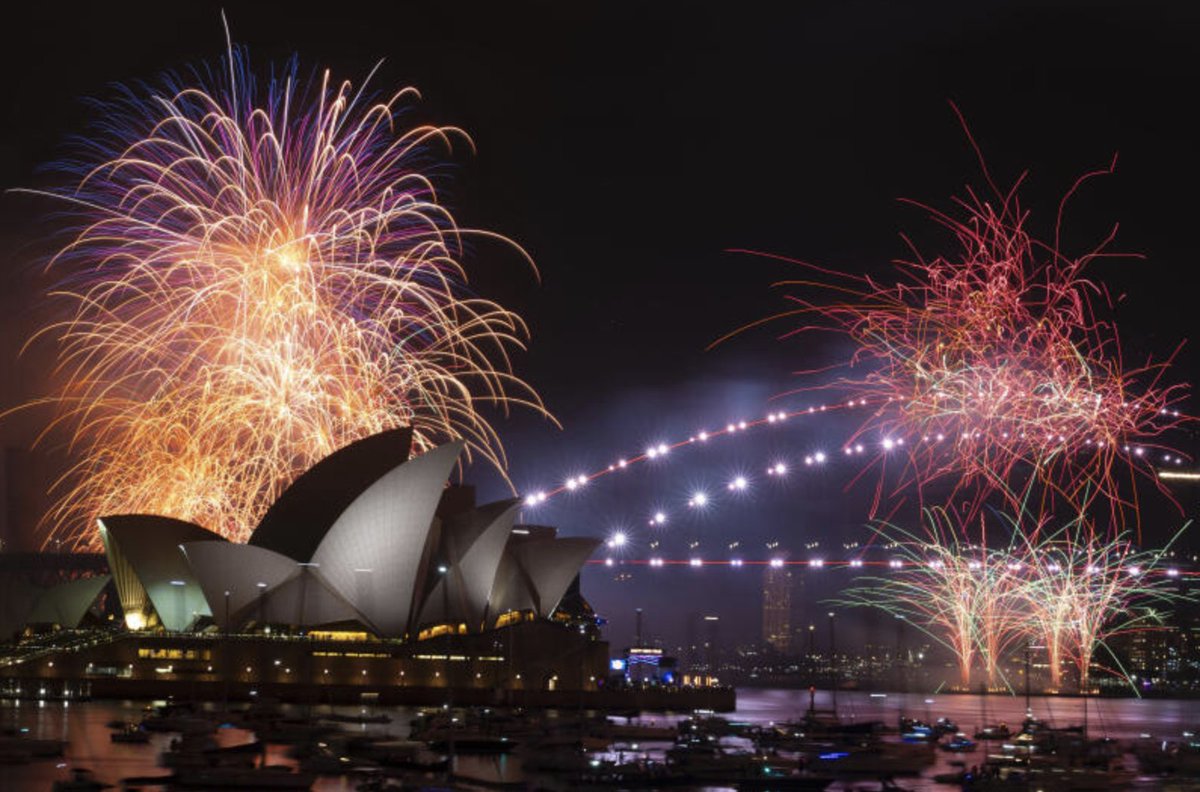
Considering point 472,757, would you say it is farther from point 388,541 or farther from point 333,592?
point 333,592

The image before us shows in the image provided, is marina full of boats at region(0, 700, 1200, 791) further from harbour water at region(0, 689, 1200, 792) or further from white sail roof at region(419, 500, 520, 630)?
white sail roof at region(419, 500, 520, 630)

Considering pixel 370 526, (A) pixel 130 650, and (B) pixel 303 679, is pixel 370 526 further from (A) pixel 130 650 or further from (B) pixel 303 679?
(A) pixel 130 650

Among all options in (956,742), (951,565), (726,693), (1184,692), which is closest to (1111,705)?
(1184,692)

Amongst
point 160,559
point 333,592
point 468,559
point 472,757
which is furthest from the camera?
point 468,559

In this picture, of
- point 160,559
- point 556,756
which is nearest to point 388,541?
point 160,559

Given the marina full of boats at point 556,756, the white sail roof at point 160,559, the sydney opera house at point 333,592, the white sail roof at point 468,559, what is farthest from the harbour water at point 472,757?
the white sail roof at point 160,559

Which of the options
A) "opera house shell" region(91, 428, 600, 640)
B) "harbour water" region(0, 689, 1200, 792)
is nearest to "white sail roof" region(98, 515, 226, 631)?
"opera house shell" region(91, 428, 600, 640)

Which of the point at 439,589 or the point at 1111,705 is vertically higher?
the point at 439,589

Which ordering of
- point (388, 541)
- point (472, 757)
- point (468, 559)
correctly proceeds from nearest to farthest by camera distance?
point (472, 757)
point (388, 541)
point (468, 559)
